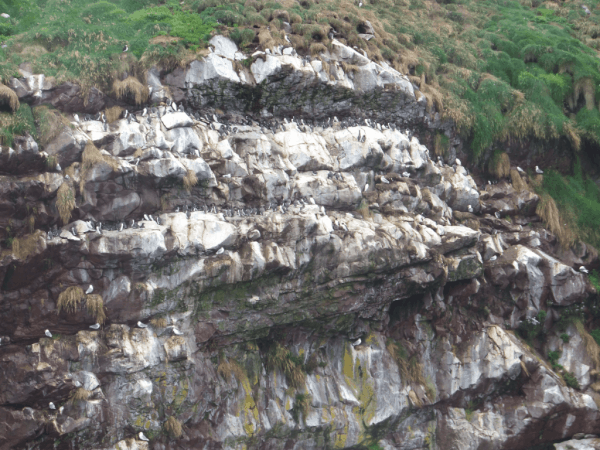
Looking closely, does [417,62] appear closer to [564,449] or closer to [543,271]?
[543,271]

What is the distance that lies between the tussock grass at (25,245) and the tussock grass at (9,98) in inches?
174

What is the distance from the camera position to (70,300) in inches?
648

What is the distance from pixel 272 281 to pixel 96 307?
605 centimetres

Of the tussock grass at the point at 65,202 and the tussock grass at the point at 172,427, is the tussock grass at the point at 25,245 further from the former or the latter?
the tussock grass at the point at 172,427

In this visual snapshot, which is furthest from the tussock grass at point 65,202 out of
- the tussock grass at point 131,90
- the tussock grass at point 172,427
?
the tussock grass at point 172,427

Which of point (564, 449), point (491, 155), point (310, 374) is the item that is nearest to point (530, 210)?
point (491, 155)

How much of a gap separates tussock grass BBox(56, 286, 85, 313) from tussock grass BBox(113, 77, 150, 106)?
7.56m

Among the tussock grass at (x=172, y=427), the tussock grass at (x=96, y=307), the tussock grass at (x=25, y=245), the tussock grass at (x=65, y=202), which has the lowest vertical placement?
the tussock grass at (x=172, y=427)

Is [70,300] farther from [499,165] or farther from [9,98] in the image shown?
[499,165]

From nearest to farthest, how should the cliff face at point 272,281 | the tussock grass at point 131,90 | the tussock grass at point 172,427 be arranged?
the cliff face at point 272,281
the tussock grass at point 172,427
the tussock grass at point 131,90

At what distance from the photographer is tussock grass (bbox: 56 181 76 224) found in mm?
16781

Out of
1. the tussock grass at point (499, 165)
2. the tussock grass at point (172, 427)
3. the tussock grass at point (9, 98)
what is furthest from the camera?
the tussock grass at point (499, 165)

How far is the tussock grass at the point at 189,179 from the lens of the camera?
730 inches

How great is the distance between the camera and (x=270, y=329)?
19516 mm
